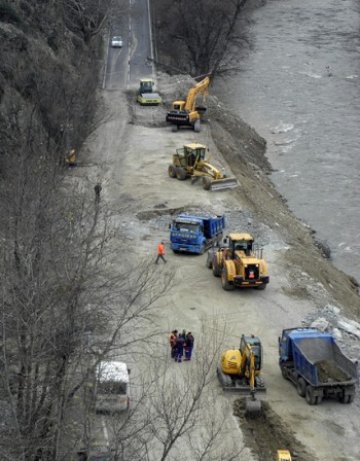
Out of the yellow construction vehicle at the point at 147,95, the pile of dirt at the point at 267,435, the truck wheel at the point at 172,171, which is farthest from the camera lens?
the yellow construction vehicle at the point at 147,95

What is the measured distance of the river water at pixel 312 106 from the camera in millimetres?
53350

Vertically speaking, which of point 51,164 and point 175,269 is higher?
point 51,164

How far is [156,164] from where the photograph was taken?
5219 cm

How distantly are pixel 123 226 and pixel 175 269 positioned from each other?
5684 millimetres

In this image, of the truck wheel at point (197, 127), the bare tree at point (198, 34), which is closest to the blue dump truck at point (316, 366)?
the truck wheel at point (197, 127)

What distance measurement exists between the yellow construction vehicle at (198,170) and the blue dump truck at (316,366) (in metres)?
20.1

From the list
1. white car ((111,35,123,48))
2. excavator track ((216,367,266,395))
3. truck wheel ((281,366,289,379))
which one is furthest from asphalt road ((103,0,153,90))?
excavator track ((216,367,266,395))

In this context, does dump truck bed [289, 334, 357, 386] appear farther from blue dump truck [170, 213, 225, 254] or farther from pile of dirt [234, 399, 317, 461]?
blue dump truck [170, 213, 225, 254]

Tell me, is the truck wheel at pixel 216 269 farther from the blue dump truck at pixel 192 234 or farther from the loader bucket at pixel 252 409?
the loader bucket at pixel 252 409

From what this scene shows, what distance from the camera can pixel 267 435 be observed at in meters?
24.7

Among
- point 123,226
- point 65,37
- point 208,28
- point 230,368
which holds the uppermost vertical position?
point 208,28

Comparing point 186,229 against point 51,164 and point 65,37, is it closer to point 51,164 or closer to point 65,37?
point 51,164

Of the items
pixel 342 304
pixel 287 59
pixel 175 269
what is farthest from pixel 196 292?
pixel 287 59

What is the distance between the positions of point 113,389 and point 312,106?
188ft
